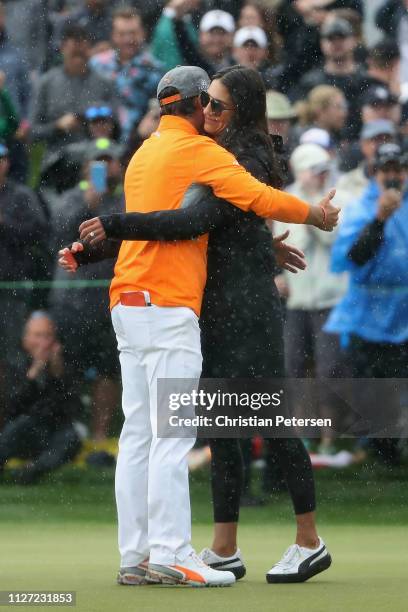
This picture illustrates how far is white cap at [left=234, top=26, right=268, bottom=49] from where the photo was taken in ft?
33.0

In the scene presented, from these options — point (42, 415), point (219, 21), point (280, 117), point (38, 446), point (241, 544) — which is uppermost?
point (219, 21)

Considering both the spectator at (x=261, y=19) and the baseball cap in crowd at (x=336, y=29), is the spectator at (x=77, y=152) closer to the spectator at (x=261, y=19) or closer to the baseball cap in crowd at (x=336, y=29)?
the spectator at (x=261, y=19)

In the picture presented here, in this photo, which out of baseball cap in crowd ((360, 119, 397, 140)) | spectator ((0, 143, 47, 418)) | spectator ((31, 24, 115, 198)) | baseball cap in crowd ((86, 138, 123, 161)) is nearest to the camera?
Answer: spectator ((0, 143, 47, 418))

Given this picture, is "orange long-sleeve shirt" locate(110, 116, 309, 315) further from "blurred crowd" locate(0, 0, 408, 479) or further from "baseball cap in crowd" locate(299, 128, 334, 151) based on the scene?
"baseball cap in crowd" locate(299, 128, 334, 151)

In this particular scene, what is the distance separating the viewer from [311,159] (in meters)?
8.98

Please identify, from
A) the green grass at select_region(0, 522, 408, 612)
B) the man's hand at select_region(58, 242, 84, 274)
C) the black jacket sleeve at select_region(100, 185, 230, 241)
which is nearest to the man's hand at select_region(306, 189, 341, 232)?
the black jacket sleeve at select_region(100, 185, 230, 241)

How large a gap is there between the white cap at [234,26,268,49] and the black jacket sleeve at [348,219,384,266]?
2115 mm

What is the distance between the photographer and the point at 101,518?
25.9 ft

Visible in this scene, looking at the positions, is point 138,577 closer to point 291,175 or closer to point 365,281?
point 365,281

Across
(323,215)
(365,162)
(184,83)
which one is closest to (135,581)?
(323,215)

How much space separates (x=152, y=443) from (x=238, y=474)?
44 centimetres

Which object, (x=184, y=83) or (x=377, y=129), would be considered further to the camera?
(x=377, y=129)

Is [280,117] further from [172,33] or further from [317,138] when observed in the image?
[172,33]

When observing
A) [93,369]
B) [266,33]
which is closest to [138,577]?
[93,369]
